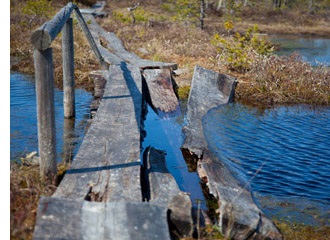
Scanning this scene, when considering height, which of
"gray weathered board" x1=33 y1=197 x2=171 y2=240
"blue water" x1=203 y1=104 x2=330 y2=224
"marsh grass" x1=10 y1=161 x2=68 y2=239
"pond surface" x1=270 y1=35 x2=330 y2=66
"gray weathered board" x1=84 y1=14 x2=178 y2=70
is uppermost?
"gray weathered board" x1=33 y1=197 x2=171 y2=240

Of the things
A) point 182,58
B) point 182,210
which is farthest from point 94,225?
point 182,58

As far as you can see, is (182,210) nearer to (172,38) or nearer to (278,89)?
(278,89)

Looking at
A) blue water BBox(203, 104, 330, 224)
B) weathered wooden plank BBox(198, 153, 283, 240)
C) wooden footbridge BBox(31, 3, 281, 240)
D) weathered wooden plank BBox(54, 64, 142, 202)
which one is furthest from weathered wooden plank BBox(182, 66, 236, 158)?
weathered wooden plank BBox(198, 153, 283, 240)

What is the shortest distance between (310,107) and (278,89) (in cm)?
102

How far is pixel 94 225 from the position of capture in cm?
415

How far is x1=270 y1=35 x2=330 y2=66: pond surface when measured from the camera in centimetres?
2208

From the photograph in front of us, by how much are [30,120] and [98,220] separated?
5637 millimetres

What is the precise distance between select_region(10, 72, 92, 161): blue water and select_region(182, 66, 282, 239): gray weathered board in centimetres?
205

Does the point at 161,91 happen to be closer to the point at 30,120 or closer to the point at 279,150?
the point at 30,120

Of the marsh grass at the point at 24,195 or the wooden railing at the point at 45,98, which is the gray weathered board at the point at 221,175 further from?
the wooden railing at the point at 45,98

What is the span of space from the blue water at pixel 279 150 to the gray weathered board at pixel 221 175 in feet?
1.03

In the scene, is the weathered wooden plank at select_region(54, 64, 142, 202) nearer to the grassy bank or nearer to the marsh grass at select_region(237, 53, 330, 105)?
the grassy bank

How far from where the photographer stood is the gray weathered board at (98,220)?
4.04m

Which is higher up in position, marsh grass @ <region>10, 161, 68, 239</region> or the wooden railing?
the wooden railing
